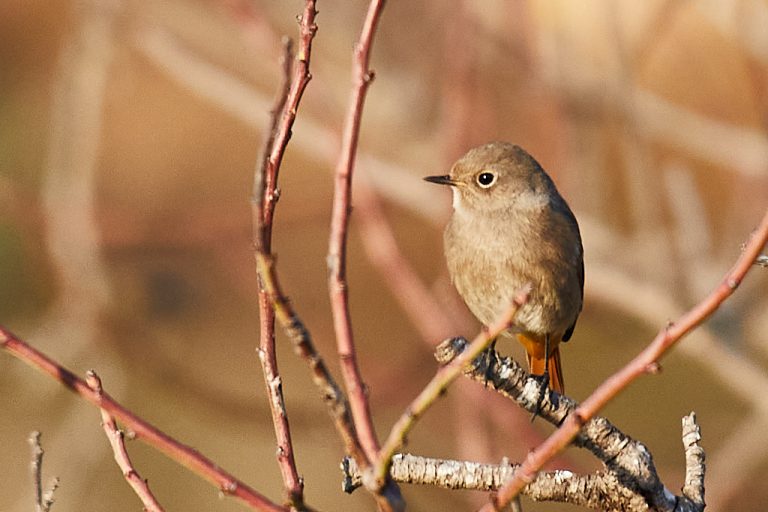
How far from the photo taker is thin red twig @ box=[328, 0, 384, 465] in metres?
1.40

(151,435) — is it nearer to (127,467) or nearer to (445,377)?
(127,467)

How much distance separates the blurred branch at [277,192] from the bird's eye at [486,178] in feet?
6.57

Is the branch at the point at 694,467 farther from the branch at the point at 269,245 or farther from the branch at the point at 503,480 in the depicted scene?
the branch at the point at 269,245

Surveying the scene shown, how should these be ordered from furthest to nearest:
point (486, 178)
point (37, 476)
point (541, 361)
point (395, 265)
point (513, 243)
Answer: point (541, 361)
point (486, 178)
point (513, 243)
point (395, 265)
point (37, 476)

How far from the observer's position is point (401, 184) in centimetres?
457

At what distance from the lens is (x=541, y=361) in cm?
395

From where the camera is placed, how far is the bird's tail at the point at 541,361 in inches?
152

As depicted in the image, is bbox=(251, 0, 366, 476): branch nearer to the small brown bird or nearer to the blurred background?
the blurred background

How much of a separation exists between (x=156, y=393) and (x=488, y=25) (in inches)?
193

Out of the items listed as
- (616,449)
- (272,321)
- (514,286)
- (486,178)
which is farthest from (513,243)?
(272,321)

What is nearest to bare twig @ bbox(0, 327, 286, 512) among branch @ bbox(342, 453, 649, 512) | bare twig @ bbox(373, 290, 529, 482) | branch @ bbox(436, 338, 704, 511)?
→ bare twig @ bbox(373, 290, 529, 482)

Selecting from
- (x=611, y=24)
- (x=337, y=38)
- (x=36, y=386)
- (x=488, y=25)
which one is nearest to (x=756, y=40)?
(x=611, y=24)

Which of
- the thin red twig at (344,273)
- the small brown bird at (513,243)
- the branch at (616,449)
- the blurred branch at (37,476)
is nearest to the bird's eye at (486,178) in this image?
the small brown bird at (513,243)

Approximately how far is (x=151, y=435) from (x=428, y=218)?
10.6ft
